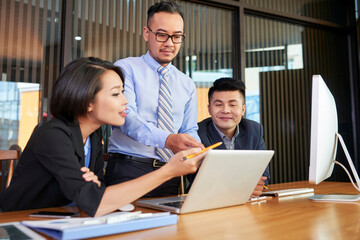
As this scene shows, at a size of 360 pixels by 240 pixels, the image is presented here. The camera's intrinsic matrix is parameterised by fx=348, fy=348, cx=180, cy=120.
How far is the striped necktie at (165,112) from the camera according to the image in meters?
1.71

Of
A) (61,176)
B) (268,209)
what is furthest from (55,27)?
(268,209)

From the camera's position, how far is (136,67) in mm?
1783

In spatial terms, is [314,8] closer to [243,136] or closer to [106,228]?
[243,136]

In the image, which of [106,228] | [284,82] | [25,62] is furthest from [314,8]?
[106,228]

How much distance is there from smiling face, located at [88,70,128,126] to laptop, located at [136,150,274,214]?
31 cm

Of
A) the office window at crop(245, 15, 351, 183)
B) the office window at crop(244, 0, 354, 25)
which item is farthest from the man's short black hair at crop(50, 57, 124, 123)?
the office window at crop(244, 0, 354, 25)

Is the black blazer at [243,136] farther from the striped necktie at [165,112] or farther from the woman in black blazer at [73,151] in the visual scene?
the woman in black blazer at [73,151]

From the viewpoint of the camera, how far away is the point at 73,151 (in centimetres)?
106

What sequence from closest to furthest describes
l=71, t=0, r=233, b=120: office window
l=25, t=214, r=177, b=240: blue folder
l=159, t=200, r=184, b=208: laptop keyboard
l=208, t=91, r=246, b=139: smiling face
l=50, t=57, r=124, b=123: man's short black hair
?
l=25, t=214, r=177, b=240: blue folder, l=159, t=200, r=184, b=208: laptop keyboard, l=50, t=57, r=124, b=123: man's short black hair, l=208, t=91, r=246, b=139: smiling face, l=71, t=0, r=233, b=120: office window

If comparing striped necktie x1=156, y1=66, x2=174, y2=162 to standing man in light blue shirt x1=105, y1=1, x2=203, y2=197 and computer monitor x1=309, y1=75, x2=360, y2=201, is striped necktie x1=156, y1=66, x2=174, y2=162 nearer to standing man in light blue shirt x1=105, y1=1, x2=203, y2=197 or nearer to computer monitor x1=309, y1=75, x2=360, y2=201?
standing man in light blue shirt x1=105, y1=1, x2=203, y2=197

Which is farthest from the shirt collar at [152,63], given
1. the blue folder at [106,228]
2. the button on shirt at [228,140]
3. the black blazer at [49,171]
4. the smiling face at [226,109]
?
the blue folder at [106,228]

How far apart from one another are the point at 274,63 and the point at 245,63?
0.36 metres

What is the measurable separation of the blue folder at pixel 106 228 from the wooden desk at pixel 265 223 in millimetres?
13

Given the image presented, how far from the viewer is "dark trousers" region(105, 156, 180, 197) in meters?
1.66
